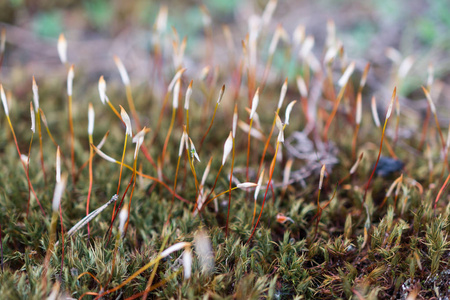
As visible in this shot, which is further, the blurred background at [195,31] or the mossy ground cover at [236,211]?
the blurred background at [195,31]

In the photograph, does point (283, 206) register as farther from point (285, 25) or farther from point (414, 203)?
point (285, 25)

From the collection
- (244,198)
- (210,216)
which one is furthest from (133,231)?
(244,198)

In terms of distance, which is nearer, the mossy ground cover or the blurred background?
the mossy ground cover

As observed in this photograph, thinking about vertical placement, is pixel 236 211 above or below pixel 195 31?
below

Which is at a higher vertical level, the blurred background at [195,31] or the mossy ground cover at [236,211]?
the blurred background at [195,31]

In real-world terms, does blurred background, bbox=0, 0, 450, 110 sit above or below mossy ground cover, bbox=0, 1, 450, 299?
above
